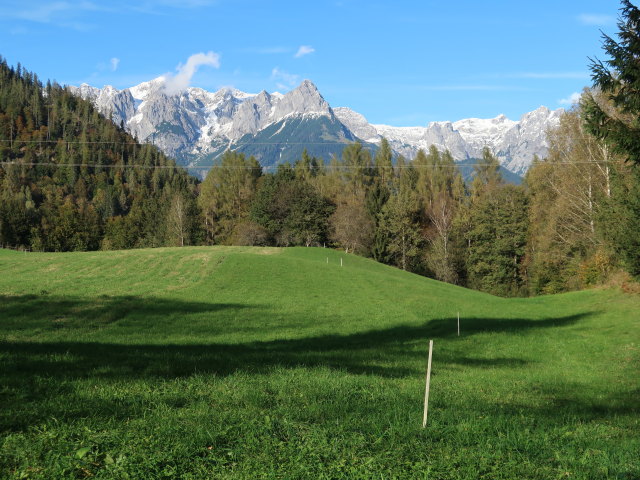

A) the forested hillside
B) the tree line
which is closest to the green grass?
the tree line

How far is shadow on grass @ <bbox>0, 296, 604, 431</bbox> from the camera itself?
8.24 metres

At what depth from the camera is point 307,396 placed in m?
9.17

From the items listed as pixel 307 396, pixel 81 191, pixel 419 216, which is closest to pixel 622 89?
pixel 307 396

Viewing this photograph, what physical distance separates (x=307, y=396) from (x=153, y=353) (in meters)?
5.65

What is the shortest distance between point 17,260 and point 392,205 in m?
55.6

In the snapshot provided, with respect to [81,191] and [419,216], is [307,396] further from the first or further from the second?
[81,191]

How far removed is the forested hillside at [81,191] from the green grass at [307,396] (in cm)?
6033

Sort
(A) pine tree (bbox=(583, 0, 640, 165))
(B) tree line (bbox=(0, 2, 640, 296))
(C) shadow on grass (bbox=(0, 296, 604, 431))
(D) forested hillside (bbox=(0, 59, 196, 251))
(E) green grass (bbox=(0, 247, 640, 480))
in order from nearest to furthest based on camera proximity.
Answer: (E) green grass (bbox=(0, 247, 640, 480)) < (C) shadow on grass (bbox=(0, 296, 604, 431)) < (A) pine tree (bbox=(583, 0, 640, 165)) < (B) tree line (bbox=(0, 2, 640, 296)) < (D) forested hillside (bbox=(0, 59, 196, 251))

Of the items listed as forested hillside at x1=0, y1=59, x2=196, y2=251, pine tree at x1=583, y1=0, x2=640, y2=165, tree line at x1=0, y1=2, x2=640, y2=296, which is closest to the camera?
pine tree at x1=583, y1=0, x2=640, y2=165

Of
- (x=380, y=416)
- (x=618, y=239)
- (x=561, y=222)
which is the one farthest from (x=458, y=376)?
(x=561, y=222)

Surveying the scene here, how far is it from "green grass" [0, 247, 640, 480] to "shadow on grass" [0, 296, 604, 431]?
7 cm

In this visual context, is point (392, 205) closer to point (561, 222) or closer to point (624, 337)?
point (561, 222)

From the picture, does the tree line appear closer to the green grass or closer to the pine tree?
the pine tree

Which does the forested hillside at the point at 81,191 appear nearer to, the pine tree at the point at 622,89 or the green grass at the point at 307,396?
the green grass at the point at 307,396
